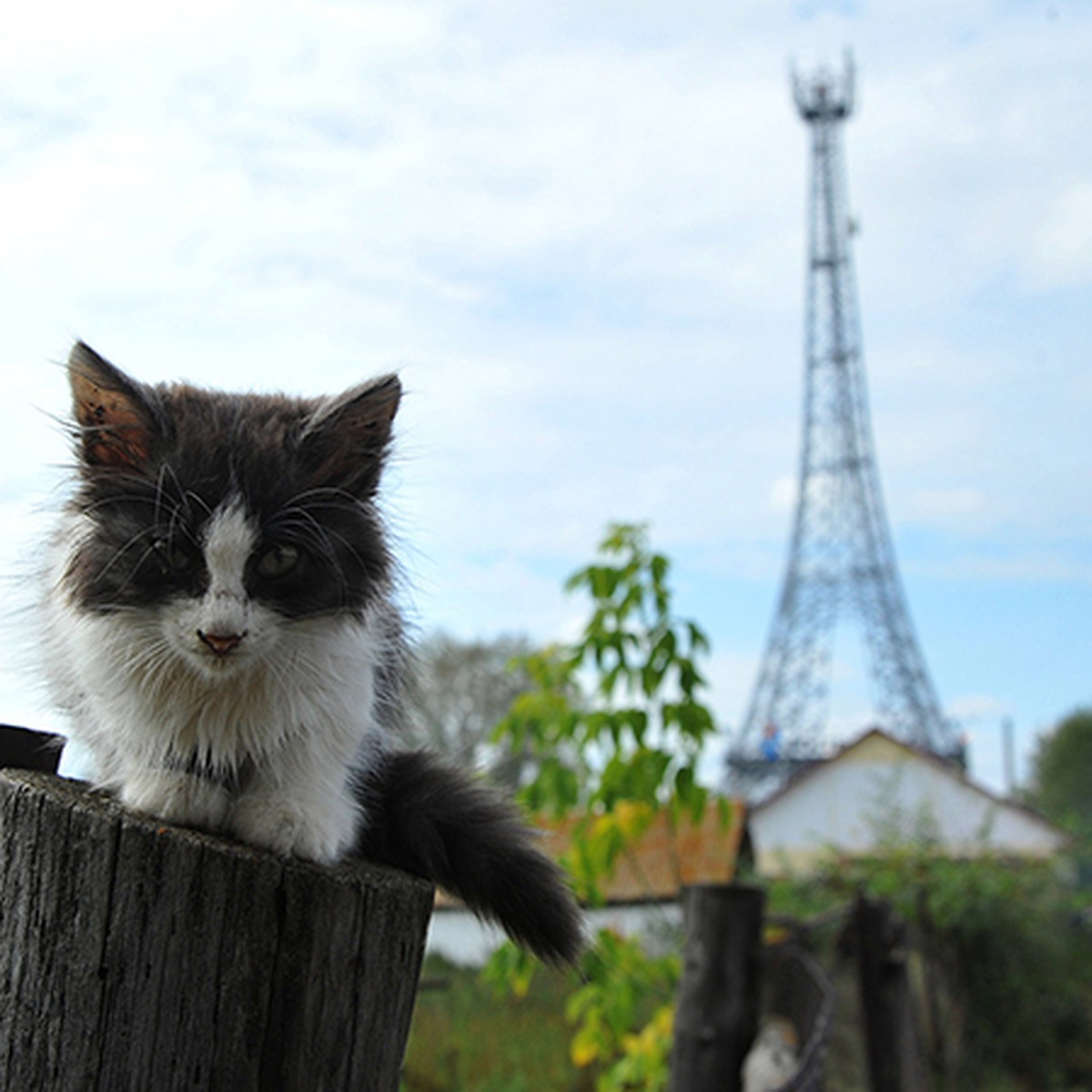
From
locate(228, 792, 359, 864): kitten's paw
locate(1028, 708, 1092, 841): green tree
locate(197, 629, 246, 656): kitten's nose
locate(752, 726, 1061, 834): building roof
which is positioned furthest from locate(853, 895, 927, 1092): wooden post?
locate(1028, 708, 1092, 841): green tree

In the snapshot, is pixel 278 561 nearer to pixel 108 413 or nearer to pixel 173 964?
pixel 108 413

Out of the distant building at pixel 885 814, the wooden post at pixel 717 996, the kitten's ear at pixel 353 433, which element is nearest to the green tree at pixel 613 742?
the wooden post at pixel 717 996

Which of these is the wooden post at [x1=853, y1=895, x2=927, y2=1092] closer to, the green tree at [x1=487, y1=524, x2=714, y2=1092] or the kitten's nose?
the green tree at [x1=487, y1=524, x2=714, y2=1092]

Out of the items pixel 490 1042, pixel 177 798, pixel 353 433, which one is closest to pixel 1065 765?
pixel 490 1042

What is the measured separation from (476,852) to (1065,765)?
37.2 m

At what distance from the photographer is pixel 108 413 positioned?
6.59 ft

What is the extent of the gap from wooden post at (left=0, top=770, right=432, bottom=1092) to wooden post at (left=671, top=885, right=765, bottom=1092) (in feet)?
9.32

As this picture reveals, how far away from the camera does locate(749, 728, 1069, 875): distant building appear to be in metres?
12.8

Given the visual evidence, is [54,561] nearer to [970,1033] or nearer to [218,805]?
[218,805]

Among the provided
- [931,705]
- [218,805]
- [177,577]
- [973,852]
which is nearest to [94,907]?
[218,805]

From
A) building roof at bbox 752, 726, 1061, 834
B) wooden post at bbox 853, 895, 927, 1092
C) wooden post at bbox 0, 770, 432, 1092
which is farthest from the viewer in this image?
building roof at bbox 752, 726, 1061, 834

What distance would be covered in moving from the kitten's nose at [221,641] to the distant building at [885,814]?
11.1m

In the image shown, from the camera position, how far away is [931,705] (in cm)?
3891

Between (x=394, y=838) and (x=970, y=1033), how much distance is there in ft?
34.4
